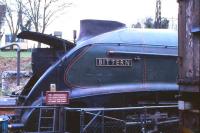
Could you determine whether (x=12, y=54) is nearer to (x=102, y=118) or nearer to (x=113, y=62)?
(x=113, y=62)

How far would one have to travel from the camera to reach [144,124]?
34.7ft

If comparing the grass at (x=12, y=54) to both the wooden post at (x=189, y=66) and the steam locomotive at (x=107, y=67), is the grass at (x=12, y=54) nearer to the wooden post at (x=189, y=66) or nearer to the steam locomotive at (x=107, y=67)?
the steam locomotive at (x=107, y=67)

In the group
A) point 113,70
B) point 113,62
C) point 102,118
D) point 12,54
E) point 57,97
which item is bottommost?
point 102,118

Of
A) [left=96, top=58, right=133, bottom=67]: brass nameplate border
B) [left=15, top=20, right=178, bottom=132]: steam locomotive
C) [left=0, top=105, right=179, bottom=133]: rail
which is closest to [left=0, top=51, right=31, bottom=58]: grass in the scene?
[left=15, top=20, right=178, bottom=132]: steam locomotive

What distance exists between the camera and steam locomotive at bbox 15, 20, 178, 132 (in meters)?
10.6

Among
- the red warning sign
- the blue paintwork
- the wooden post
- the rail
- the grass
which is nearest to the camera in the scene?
the wooden post

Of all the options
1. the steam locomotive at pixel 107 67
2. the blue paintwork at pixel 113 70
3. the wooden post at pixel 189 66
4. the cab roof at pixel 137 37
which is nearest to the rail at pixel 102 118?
the steam locomotive at pixel 107 67

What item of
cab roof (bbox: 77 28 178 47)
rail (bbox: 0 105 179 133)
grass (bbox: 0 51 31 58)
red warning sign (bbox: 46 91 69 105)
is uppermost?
grass (bbox: 0 51 31 58)

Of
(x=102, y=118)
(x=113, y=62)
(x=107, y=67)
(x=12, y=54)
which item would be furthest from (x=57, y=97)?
(x=12, y=54)

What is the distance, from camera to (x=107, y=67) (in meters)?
10.8

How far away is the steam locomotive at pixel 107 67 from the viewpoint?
34.8ft

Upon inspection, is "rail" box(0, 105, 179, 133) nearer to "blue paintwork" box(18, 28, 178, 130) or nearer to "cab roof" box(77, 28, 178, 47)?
"blue paintwork" box(18, 28, 178, 130)

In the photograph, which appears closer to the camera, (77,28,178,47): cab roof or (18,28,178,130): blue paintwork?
(18,28,178,130): blue paintwork

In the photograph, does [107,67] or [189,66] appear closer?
[189,66]
